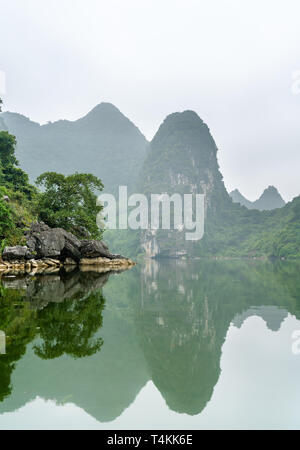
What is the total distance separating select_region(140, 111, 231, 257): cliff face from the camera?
128875 millimetres

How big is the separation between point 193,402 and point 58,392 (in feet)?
4.50

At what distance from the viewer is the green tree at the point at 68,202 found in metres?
23.4

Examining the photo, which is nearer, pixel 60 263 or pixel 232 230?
pixel 60 263

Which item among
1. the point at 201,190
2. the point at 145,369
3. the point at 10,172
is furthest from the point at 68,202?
the point at 201,190

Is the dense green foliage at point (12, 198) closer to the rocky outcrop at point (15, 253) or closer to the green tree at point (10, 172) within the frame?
the green tree at point (10, 172)

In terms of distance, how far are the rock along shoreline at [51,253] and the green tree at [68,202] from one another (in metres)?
1.91

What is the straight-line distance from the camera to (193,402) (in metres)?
2.89

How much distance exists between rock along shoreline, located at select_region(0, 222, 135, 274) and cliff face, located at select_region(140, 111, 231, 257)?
104m

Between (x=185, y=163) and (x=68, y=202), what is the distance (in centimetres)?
11379

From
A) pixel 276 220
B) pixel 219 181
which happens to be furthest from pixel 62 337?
pixel 219 181

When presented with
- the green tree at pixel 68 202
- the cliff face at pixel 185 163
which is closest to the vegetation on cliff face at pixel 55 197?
the green tree at pixel 68 202

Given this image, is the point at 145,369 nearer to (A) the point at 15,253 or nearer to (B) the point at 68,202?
(A) the point at 15,253

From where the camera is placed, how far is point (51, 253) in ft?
63.1

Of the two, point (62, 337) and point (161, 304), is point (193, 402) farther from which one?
point (161, 304)
